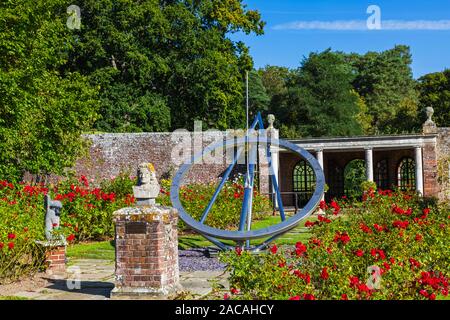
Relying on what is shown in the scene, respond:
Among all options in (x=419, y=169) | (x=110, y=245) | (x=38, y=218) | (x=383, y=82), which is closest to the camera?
(x=38, y=218)

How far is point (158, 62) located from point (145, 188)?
1966 cm

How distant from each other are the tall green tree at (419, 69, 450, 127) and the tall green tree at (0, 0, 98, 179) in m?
23.0

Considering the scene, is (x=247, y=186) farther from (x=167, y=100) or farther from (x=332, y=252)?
(x=167, y=100)

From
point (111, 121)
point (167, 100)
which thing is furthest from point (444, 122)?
point (111, 121)

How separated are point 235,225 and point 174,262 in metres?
8.48

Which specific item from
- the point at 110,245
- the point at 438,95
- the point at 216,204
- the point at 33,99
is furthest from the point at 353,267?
the point at 438,95

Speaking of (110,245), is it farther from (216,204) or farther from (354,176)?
(354,176)

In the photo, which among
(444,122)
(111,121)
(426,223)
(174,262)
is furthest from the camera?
(444,122)

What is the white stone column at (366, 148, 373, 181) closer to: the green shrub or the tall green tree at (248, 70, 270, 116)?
the green shrub

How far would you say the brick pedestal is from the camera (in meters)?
6.87

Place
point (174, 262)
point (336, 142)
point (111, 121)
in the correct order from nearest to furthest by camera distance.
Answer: point (174, 262), point (336, 142), point (111, 121)

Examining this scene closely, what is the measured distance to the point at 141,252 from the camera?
6887 millimetres
